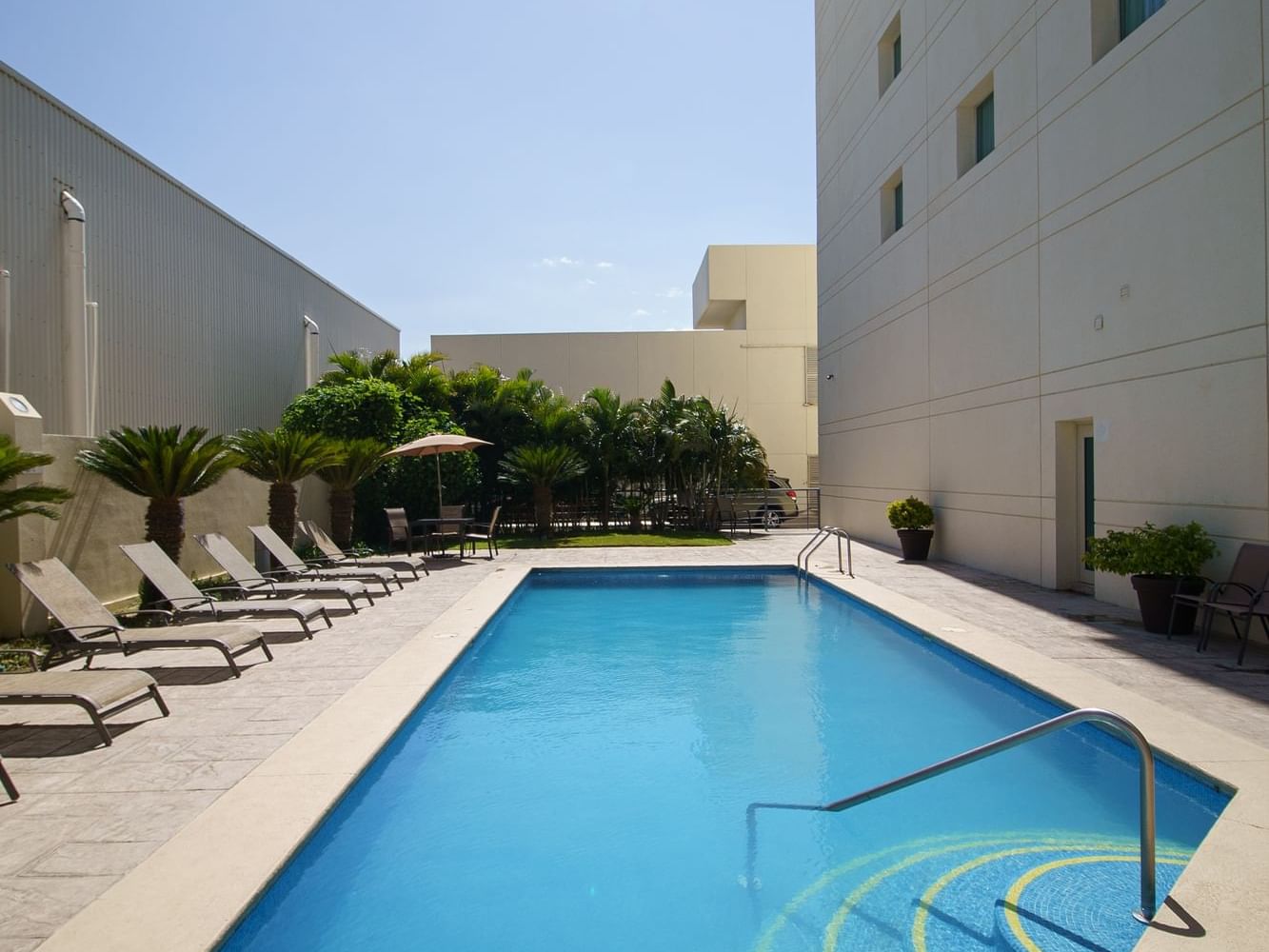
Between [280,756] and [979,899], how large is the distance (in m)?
3.77

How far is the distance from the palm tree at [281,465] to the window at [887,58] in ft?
45.1

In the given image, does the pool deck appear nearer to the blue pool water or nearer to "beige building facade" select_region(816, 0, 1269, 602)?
the blue pool water

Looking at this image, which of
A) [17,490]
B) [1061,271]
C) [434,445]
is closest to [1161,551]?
[1061,271]

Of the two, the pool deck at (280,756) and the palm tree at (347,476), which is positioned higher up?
the palm tree at (347,476)

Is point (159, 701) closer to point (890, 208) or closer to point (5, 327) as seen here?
point (5, 327)

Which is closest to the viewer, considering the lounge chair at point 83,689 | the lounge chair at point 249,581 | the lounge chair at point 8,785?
the lounge chair at point 8,785

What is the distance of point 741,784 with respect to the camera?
536cm

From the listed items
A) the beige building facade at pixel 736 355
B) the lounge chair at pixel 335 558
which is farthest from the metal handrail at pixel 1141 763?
the beige building facade at pixel 736 355

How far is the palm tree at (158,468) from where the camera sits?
9656 millimetres

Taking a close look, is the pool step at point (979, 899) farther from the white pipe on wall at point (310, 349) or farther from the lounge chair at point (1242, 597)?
the white pipe on wall at point (310, 349)

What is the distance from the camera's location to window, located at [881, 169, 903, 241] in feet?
58.2

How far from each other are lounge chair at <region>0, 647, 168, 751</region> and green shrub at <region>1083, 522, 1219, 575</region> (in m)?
8.52

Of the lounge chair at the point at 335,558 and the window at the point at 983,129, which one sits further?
the window at the point at 983,129

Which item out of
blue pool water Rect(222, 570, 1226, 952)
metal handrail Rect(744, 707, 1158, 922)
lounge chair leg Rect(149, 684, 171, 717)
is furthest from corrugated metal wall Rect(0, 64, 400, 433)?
metal handrail Rect(744, 707, 1158, 922)
